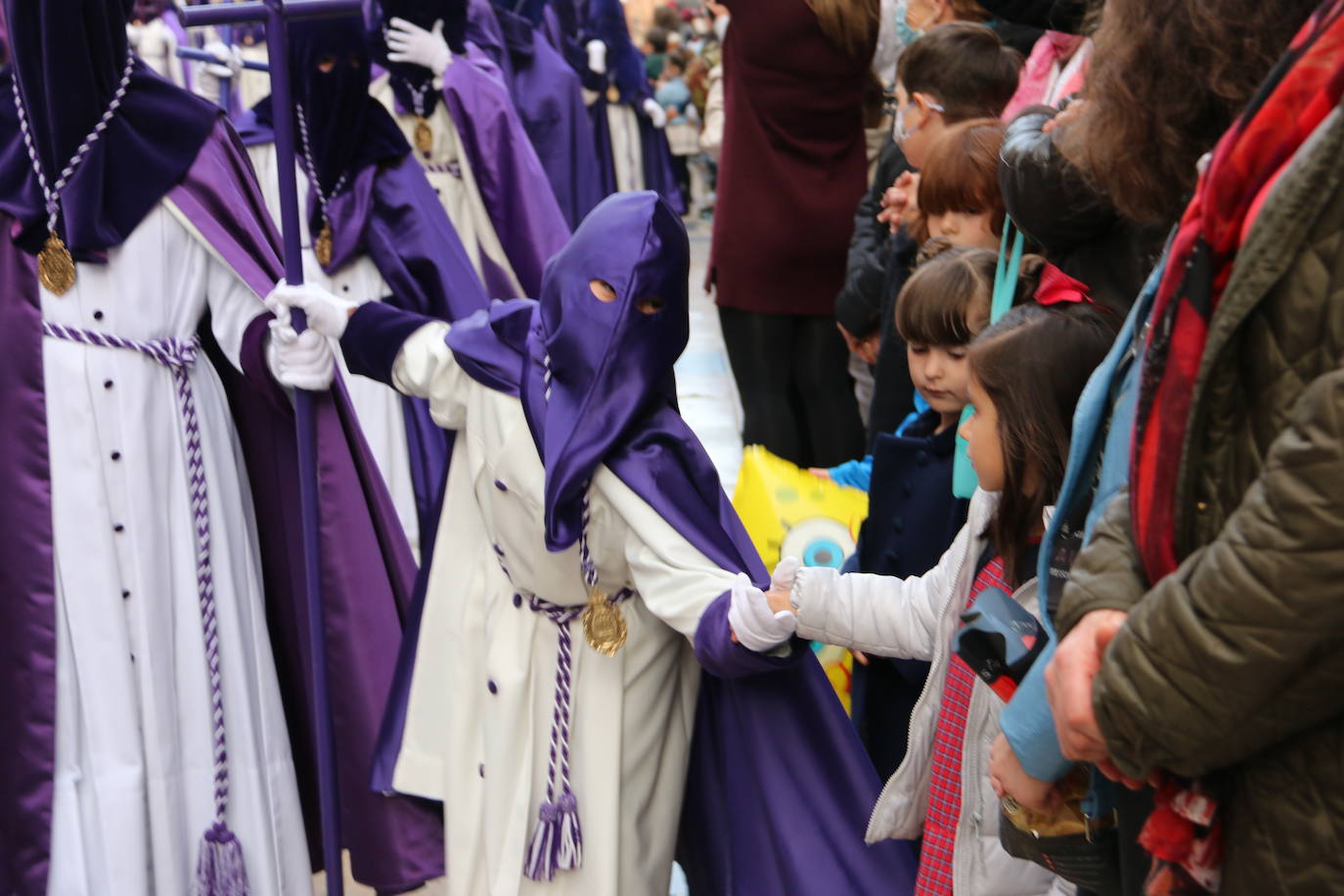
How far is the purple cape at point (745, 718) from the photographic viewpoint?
2365mm

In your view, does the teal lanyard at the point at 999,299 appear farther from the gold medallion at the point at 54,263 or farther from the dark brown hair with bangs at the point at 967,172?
the gold medallion at the point at 54,263

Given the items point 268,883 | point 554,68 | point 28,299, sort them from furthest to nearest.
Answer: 1. point 554,68
2. point 268,883
3. point 28,299

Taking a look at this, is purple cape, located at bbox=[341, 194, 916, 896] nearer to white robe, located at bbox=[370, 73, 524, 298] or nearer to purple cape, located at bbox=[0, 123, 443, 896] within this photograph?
purple cape, located at bbox=[0, 123, 443, 896]

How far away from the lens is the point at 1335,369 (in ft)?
4.02

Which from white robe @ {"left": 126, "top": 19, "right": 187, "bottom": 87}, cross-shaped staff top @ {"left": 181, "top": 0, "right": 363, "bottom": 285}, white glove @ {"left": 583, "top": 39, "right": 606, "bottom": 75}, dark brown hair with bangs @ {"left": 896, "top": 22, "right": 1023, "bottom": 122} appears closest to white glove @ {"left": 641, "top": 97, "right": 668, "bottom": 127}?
white glove @ {"left": 583, "top": 39, "right": 606, "bottom": 75}

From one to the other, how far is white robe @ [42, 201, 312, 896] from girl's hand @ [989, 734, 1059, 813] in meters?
1.74

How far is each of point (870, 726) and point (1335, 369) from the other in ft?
5.62

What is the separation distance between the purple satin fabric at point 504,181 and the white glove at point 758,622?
250 cm

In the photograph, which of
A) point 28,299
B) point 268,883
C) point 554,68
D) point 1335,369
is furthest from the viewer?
point 554,68

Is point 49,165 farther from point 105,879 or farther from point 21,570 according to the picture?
point 105,879

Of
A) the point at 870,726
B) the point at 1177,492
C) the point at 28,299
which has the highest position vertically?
the point at 1177,492

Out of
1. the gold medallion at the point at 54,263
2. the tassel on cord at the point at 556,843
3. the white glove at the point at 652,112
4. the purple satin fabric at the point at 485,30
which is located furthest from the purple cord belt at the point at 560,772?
the white glove at the point at 652,112

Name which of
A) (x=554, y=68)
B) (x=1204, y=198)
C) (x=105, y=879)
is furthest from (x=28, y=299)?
(x=554, y=68)

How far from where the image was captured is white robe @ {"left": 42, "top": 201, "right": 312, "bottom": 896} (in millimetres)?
2768
